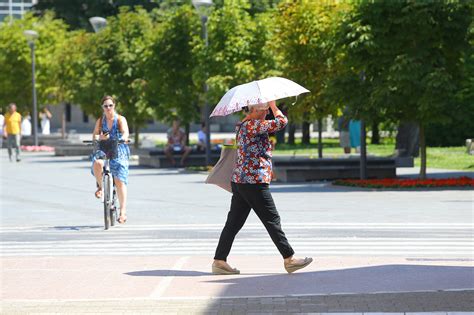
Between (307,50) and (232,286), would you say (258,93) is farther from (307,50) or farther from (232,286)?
(307,50)

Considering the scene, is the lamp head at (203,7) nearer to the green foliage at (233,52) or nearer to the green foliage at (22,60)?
the green foliage at (233,52)

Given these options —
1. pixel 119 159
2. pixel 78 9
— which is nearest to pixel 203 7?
pixel 119 159

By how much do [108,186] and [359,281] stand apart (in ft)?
21.4

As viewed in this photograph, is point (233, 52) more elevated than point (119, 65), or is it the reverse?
point (233, 52)

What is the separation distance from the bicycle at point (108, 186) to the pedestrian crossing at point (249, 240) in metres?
0.19

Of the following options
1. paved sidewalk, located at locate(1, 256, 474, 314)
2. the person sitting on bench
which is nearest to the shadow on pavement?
paved sidewalk, located at locate(1, 256, 474, 314)

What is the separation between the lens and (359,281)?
33.8 ft

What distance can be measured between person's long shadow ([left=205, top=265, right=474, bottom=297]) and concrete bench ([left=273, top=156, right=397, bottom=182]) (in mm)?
16113

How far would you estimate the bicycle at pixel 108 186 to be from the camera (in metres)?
16.2

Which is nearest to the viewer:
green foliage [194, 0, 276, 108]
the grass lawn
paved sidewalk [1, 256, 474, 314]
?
paved sidewalk [1, 256, 474, 314]

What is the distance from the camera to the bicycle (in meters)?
16.2

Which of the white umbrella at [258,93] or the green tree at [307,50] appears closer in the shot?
the white umbrella at [258,93]

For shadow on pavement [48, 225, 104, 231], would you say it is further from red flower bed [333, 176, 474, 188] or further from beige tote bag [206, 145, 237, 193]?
red flower bed [333, 176, 474, 188]

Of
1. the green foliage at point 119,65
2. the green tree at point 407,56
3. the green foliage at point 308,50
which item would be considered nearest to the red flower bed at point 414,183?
the green tree at point 407,56
